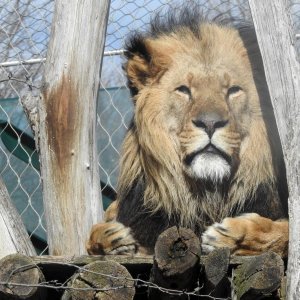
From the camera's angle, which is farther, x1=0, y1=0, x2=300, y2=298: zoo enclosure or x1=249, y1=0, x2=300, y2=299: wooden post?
x1=0, y1=0, x2=300, y2=298: zoo enclosure

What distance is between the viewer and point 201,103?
320cm

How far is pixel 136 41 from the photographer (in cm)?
344

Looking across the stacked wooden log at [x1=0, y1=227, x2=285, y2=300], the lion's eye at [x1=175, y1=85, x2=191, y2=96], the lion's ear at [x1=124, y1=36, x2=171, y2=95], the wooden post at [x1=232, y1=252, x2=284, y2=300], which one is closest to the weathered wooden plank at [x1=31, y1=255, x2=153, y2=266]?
the stacked wooden log at [x1=0, y1=227, x2=285, y2=300]

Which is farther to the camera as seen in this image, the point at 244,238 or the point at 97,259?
the point at 244,238

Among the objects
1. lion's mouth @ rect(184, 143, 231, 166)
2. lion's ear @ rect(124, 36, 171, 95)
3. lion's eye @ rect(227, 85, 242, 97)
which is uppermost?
lion's ear @ rect(124, 36, 171, 95)

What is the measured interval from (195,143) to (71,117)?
1.23 ft

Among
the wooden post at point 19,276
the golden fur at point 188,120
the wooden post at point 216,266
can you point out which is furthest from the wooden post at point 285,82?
the wooden post at point 19,276

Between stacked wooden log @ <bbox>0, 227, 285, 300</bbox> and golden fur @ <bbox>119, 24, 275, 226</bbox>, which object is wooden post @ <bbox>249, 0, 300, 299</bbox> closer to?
stacked wooden log @ <bbox>0, 227, 285, 300</bbox>

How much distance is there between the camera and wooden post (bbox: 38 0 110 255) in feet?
10.7

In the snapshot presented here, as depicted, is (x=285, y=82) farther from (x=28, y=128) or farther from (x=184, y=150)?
(x=28, y=128)

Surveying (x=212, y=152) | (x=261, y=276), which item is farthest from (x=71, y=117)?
(x=261, y=276)

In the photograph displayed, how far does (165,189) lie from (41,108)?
44 centimetres

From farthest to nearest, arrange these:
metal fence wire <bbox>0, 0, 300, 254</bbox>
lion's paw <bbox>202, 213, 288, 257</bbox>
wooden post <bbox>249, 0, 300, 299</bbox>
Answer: metal fence wire <bbox>0, 0, 300, 254</bbox> < lion's paw <bbox>202, 213, 288, 257</bbox> < wooden post <bbox>249, 0, 300, 299</bbox>

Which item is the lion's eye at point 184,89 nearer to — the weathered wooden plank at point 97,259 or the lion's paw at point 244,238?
the lion's paw at point 244,238
